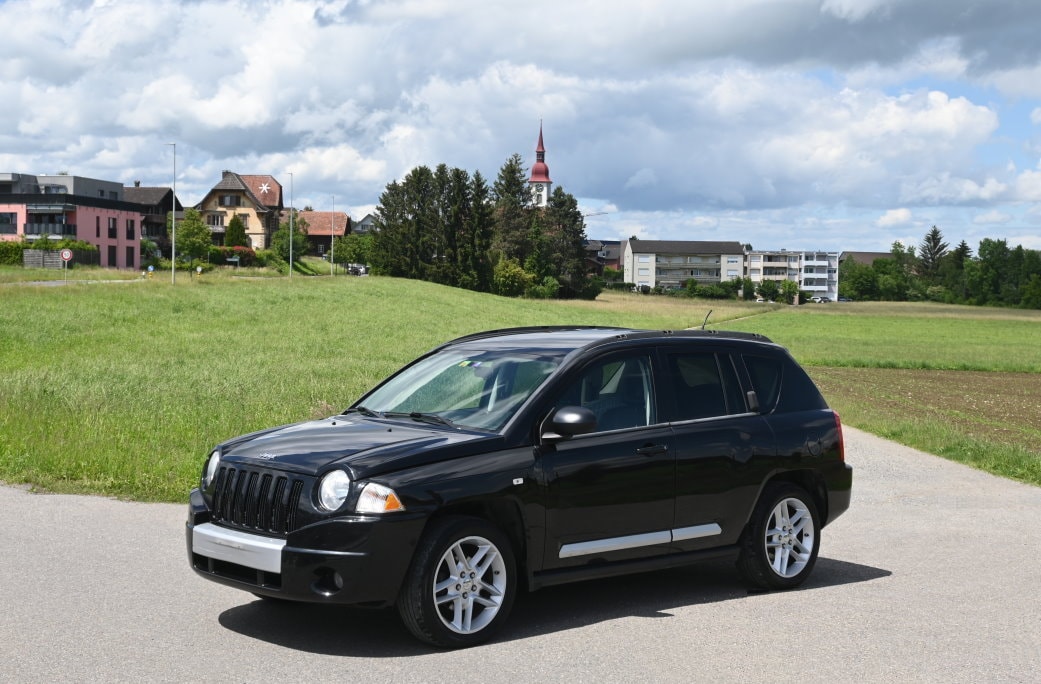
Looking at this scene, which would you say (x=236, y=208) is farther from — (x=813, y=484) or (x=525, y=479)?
(x=525, y=479)

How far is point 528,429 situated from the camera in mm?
6652

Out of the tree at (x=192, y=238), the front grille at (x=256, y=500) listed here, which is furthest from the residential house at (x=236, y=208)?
the front grille at (x=256, y=500)

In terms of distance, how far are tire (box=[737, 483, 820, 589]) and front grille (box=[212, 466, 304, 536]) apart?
3.13 m

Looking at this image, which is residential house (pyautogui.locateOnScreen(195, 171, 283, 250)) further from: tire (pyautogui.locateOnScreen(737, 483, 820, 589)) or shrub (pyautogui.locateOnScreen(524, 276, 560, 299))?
tire (pyautogui.locateOnScreen(737, 483, 820, 589))

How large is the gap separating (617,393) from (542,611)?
1.38m

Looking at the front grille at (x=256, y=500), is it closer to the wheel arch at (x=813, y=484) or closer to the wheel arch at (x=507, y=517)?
the wheel arch at (x=507, y=517)

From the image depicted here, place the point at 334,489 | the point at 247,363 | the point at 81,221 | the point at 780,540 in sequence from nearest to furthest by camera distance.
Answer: the point at 334,489 < the point at 780,540 < the point at 247,363 < the point at 81,221

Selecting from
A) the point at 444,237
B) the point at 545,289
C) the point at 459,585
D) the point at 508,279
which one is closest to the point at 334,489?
the point at 459,585

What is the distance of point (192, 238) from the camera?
338ft

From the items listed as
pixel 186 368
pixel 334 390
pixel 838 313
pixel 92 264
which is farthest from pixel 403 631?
pixel 838 313

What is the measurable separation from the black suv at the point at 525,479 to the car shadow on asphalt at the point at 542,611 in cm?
25

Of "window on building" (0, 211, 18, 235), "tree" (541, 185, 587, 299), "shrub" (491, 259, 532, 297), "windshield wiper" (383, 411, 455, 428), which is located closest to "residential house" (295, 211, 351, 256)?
"tree" (541, 185, 587, 299)

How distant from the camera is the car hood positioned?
20.1 ft

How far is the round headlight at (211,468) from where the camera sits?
672 cm
